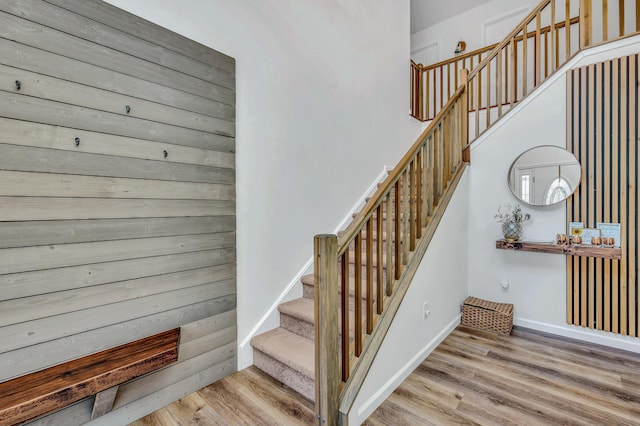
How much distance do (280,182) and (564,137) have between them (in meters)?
2.60

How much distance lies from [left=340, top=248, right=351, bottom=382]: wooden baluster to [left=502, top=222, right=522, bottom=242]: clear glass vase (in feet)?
6.79

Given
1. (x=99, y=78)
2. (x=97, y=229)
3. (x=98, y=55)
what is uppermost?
(x=98, y=55)

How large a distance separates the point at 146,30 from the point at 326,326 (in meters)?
1.91

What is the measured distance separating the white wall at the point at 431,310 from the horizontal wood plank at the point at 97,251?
4.26ft

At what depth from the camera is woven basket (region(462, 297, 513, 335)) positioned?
110 inches

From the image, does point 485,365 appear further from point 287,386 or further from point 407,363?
point 287,386

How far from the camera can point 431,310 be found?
245cm

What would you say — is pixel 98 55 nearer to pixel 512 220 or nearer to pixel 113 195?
pixel 113 195

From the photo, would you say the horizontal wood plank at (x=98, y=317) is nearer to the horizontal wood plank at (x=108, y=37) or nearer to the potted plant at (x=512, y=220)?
the horizontal wood plank at (x=108, y=37)

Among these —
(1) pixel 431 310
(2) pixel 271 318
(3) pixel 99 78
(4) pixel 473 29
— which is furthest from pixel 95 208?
(4) pixel 473 29

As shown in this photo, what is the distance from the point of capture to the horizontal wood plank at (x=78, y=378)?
122 centimetres

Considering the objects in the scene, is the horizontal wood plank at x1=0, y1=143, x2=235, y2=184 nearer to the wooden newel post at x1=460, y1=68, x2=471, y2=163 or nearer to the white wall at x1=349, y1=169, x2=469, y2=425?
the white wall at x1=349, y1=169, x2=469, y2=425

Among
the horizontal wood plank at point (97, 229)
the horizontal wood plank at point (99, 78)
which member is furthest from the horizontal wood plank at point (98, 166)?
the horizontal wood plank at point (99, 78)

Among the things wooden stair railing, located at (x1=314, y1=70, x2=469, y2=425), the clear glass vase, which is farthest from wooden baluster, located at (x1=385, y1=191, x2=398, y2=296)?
the clear glass vase
